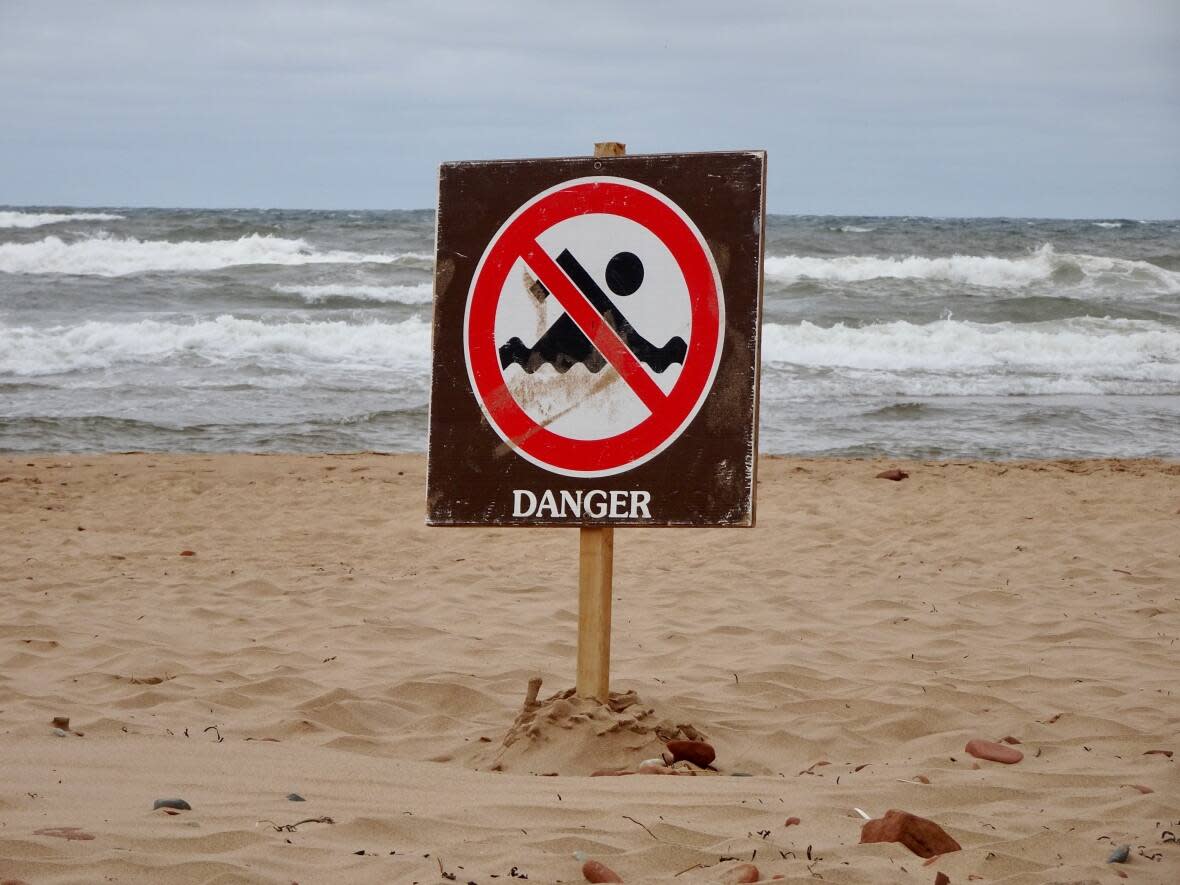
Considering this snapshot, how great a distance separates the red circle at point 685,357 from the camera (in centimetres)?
337

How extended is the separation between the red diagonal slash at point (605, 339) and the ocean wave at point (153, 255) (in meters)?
25.8

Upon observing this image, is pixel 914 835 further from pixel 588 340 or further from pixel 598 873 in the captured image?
pixel 588 340

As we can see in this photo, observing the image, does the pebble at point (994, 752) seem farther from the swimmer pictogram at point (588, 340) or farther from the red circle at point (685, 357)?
the swimmer pictogram at point (588, 340)

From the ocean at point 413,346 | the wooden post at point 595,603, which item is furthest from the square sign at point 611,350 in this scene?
the ocean at point 413,346

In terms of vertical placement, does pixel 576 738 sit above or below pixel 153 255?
below

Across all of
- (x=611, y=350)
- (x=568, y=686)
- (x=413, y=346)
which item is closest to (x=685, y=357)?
(x=611, y=350)

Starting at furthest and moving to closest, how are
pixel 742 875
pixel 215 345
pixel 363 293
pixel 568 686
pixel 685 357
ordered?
pixel 363 293, pixel 215 345, pixel 568 686, pixel 685 357, pixel 742 875

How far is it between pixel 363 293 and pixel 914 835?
22.1 metres

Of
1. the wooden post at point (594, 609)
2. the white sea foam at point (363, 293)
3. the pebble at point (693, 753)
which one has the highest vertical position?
the white sea foam at point (363, 293)

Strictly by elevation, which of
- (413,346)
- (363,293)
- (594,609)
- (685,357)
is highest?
(363,293)

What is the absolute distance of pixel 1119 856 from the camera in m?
2.57

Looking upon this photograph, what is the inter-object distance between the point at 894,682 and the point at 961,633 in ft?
2.64

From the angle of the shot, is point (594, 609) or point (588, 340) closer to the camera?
point (588, 340)

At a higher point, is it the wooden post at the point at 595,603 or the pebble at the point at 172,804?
the wooden post at the point at 595,603
